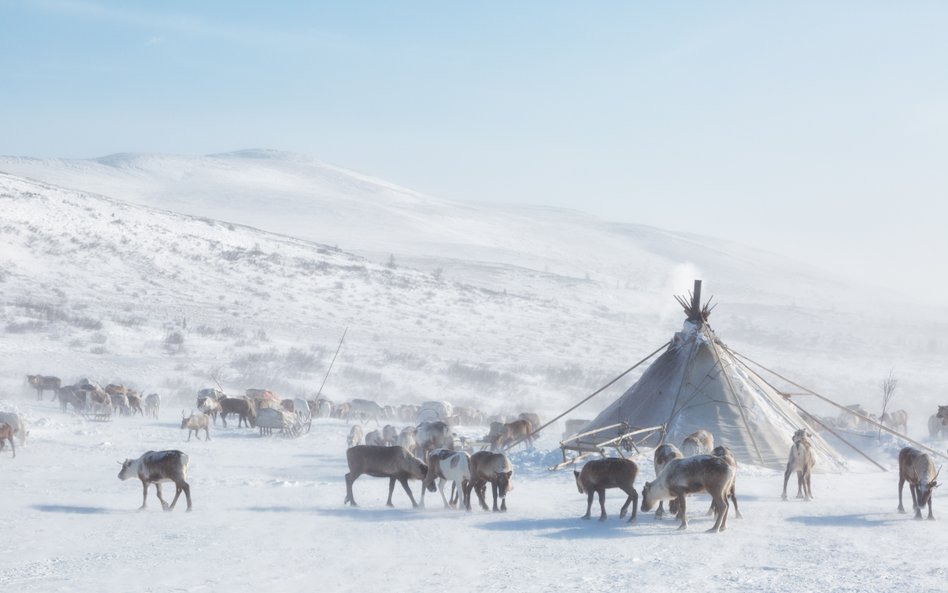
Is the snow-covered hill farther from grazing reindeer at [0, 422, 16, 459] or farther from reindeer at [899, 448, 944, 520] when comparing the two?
reindeer at [899, 448, 944, 520]

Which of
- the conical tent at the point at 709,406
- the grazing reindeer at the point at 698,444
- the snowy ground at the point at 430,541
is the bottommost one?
the snowy ground at the point at 430,541

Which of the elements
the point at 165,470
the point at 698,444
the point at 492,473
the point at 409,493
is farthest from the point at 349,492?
the point at 698,444

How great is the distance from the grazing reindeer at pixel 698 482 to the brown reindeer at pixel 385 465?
15.0 feet

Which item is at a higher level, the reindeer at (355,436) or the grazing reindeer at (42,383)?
the grazing reindeer at (42,383)

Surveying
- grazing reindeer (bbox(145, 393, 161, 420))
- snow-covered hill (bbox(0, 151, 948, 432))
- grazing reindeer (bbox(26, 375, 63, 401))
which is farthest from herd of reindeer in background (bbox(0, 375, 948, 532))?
snow-covered hill (bbox(0, 151, 948, 432))

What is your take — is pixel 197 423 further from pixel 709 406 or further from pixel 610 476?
pixel 610 476

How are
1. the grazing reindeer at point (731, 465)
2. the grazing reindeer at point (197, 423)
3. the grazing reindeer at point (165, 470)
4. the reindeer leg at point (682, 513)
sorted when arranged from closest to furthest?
the reindeer leg at point (682, 513) < the grazing reindeer at point (731, 465) < the grazing reindeer at point (165, 470) < the grazing reindeer at point (197, 423)

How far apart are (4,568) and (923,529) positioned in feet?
43.6

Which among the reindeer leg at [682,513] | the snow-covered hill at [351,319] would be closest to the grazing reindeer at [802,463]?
the reindeer leg at [682,513]

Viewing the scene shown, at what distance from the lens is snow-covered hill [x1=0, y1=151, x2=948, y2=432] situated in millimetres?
52156

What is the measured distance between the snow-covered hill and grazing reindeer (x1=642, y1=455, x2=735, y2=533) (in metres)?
33.4

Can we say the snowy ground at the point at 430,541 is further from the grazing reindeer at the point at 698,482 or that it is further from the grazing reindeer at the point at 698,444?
the grazing reindeer at the point at 698,444

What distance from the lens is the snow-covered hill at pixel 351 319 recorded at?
52156 millimetres

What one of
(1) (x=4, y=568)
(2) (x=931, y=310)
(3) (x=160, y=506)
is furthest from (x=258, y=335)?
(2) (x=931, y=310)
